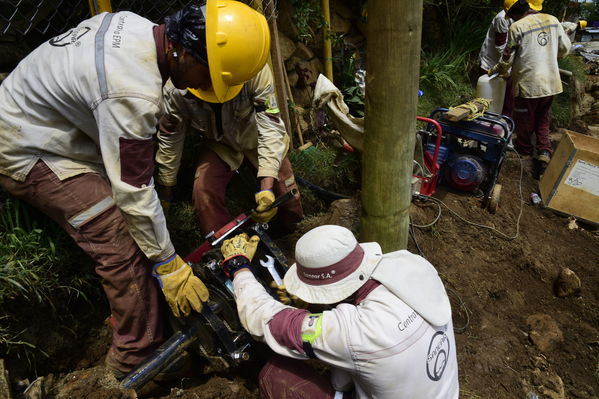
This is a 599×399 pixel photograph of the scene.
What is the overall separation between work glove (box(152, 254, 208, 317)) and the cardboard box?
3.97 m

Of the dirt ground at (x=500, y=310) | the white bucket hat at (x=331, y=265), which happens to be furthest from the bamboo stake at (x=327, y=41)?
the white bucket hat at (x=331, y=265)

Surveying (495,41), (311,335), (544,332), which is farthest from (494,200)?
(311,335)

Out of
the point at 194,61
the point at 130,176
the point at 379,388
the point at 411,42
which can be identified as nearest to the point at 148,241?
the point at 130,176

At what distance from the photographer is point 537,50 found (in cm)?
465

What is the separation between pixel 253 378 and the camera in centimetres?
239

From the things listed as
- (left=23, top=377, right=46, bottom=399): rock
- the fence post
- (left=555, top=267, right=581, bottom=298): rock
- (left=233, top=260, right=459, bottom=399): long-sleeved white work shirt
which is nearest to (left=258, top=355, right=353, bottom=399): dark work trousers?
(left=233, top=260, right=459, bottom=399): long-sleeved white work shirt

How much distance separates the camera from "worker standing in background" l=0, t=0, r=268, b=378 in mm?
1691

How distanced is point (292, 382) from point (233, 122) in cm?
177

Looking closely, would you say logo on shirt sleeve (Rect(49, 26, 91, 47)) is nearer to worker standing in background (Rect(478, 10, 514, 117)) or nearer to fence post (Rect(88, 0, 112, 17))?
fence post (Rect(88, 0, 112, 17))

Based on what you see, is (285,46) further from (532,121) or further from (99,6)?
(532,121)

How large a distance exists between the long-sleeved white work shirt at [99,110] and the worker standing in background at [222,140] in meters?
0.74

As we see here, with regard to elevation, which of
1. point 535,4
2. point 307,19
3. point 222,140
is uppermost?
point 307,19

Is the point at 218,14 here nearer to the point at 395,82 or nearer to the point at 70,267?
the point at 395,82

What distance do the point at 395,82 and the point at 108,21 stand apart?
1.35 m
